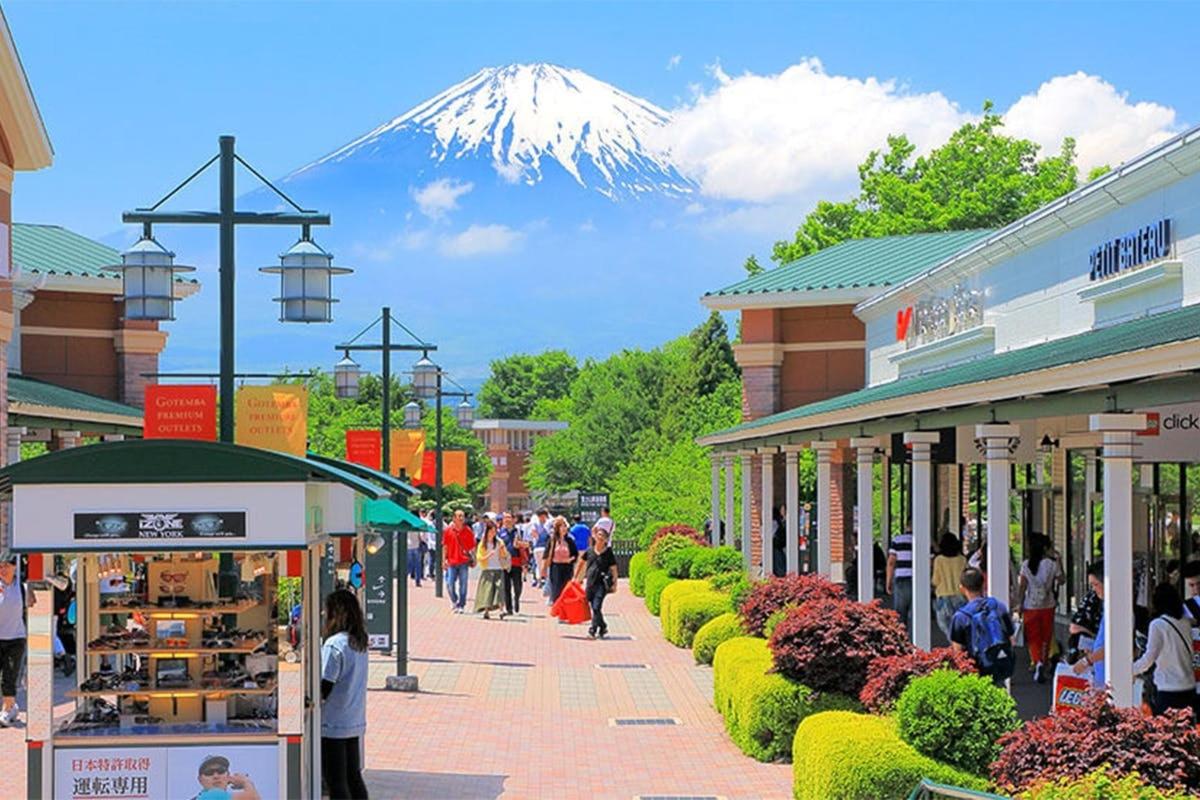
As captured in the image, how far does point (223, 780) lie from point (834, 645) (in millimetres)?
5977

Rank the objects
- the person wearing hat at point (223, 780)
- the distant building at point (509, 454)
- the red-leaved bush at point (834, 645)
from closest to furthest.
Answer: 1. the person wearing hat at point (223, 780)
2. the red-leaved bush at point (834, 645)
3. the distant building at point (509, 454)

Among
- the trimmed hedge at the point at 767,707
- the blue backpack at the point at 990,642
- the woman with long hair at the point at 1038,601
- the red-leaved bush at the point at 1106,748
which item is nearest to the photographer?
the red-leaved bush at the point at 1106,748

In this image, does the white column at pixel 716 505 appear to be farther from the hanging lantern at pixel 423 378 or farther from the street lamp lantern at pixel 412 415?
the hanging lantern at pixel 423 378

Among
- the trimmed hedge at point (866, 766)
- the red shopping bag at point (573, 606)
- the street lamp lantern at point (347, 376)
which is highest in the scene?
the street lamp lantern at point (347, 376)

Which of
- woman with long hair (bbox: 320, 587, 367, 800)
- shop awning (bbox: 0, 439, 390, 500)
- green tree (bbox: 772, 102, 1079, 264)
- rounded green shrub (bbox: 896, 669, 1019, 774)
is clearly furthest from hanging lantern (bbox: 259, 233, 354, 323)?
green tree (bbox: 772, 102, 1079, 264)

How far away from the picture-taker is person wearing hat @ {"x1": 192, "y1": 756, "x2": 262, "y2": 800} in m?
11.3

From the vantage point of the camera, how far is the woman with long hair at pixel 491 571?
109 ft

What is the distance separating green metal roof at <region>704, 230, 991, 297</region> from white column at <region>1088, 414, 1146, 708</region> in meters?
28.6

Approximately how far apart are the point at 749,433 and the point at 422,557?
51.4 feet

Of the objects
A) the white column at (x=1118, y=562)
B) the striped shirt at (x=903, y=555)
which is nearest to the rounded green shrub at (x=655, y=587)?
the striped shirt at (x=903, y=555)

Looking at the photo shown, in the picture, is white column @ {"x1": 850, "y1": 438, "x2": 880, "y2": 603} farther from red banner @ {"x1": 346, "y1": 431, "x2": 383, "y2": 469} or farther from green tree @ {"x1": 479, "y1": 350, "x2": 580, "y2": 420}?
green tree @ {"x1": 479, "y1": 350, "x2": 580, "y2": 420}

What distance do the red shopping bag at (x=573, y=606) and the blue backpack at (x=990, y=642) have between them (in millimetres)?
16968

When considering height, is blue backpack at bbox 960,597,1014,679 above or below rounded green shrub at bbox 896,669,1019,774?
above

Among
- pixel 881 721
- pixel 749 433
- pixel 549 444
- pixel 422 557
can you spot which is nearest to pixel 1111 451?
pixel 881 721
